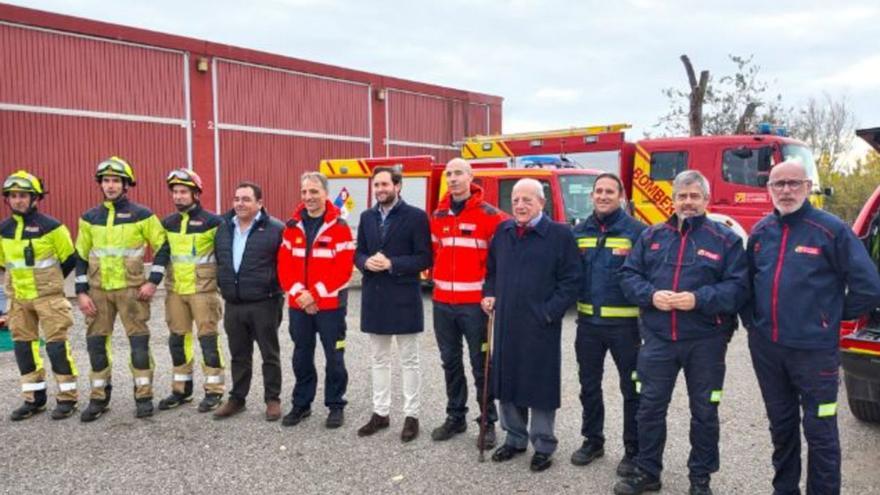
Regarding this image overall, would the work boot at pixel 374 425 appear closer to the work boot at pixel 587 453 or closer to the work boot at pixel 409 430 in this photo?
the work boot at pixel 409 430

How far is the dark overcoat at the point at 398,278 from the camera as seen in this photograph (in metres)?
4.81

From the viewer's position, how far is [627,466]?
13.3 feet

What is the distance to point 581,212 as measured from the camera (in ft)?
32.3

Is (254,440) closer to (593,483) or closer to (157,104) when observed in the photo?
(593,483)

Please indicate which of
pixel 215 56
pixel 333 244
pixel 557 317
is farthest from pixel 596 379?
pixel 215 56

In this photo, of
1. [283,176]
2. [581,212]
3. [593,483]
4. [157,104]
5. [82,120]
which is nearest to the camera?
[593,483]

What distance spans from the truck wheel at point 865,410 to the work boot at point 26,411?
5.96m

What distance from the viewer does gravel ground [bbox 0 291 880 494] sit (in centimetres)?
406

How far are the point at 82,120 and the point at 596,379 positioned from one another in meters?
12.4

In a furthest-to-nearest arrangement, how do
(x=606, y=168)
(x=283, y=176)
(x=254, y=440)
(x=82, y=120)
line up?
(x=283, y=176) < (x=82, y=120) < (x=606, y=168) < (x=254, y=440)

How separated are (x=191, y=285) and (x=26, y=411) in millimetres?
1563

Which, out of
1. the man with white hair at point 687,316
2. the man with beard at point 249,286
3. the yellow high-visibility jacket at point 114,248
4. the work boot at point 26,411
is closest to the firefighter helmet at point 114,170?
the yellow high-visibility jacket at point 114,248

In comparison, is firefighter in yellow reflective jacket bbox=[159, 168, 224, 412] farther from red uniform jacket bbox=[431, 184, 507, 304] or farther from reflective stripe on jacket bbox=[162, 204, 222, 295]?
red uniform jacket bbox=[431, 184, 507, 304]

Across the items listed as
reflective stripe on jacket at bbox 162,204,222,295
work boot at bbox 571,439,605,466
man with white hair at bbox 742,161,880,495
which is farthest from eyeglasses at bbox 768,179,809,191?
reflective stripe on jacket at bbox 162,204,222,295
